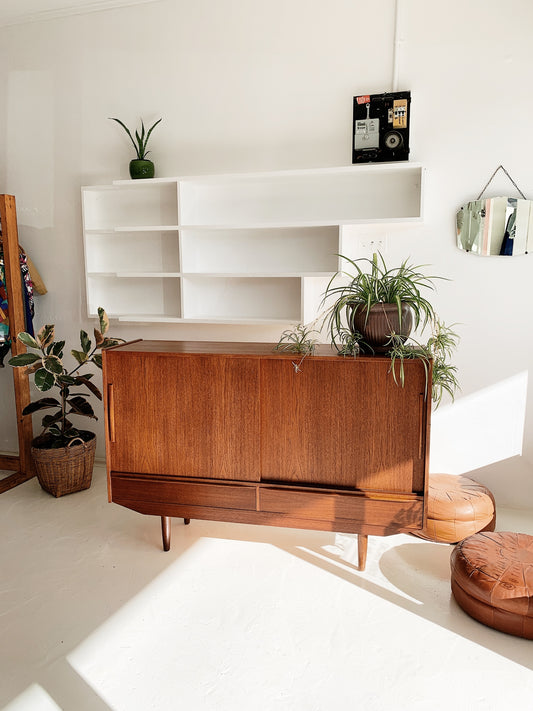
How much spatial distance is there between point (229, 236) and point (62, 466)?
1.65 metres

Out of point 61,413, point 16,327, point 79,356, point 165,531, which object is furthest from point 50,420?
point 165,531

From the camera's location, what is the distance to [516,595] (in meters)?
1.94

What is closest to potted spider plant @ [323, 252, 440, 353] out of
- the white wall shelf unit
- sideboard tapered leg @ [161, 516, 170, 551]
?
the white wall shelf unit

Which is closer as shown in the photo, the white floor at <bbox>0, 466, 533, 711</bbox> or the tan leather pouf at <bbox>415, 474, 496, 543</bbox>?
the white floor at <bbox>0, 466, 533, 711</bbox>

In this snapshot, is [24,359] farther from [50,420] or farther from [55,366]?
[50,420]

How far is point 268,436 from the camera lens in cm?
229

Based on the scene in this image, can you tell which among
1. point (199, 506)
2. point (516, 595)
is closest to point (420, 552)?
point (516, 595)

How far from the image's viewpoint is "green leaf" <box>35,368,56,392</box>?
2998 millimetres

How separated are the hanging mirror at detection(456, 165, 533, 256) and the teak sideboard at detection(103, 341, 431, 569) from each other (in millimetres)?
1089

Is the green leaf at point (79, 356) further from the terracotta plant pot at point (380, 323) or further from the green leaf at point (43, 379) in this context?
the terracotta plant pot at point (380, 323)

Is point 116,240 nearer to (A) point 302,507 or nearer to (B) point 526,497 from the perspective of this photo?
(A) point 302,507

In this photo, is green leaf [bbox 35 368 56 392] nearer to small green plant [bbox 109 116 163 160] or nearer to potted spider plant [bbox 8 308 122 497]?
potted spider plant [bbox 8 308 122 497]

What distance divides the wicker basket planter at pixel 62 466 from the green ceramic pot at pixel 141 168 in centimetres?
160

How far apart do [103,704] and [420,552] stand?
4.98 ft
